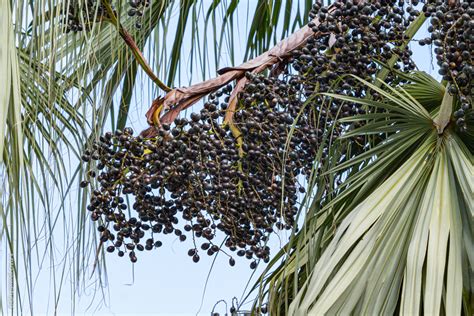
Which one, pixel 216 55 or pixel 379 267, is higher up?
pixel 216 55

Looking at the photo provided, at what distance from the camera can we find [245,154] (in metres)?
1.31

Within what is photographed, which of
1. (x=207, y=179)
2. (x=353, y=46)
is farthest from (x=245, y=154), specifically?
(x=353, y=46)

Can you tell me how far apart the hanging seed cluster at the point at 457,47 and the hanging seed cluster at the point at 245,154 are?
0.48 ft

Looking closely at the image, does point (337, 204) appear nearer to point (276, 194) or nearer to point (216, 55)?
point (276, 194)

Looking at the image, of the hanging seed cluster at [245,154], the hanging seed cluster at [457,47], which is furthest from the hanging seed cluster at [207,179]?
the hanging seed cluster at [457,47]

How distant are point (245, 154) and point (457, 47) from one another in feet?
1.12

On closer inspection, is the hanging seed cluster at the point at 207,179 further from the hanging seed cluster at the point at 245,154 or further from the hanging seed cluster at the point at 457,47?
the hanging seed cluster at the point at 457,47

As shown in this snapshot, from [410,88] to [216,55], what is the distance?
68 cm

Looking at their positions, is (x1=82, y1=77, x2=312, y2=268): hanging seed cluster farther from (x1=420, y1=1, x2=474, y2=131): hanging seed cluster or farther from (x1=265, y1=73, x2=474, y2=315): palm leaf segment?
(x1=420, y1=1, x2=474, y2=131): hanging seed cluster

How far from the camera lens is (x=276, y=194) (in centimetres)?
130

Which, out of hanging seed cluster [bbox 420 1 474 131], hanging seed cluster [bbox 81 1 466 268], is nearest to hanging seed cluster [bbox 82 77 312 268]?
hanging seed cluster [bbox 81 1 466 268]

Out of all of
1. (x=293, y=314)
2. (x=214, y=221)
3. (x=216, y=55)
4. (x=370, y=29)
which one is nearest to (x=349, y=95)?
(x=370, y=29)

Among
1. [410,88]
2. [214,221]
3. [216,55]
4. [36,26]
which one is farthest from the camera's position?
[216,55]

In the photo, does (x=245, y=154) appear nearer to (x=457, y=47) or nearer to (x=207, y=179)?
(x=207, y=179)
